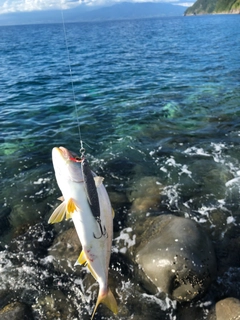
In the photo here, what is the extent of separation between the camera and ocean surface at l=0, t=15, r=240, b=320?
31.9ft

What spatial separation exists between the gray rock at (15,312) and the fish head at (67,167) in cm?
374

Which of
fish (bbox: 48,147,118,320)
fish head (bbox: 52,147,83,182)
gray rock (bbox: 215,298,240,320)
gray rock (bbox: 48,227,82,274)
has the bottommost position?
gray rock (bbox: 48,227,82,274)

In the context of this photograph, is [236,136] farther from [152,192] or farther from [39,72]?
[39,72]

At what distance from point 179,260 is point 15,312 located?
420 cm

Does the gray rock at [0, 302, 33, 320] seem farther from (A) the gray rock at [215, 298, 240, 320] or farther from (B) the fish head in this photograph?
(A) the gray rock at [215, 298, 240, 320]

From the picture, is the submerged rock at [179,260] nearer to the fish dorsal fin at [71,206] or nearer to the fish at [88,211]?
the fish at [88,211]

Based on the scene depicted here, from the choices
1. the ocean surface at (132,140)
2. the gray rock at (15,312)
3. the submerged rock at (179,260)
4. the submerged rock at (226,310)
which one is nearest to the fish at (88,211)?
the submerged rock at (179,260)

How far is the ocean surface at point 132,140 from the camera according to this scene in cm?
973

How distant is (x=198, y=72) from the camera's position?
2856 cm

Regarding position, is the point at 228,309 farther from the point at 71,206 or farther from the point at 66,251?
the point at 66,251

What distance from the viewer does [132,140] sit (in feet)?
48.8

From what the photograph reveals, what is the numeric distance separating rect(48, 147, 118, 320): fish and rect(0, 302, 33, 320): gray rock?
8.14ft

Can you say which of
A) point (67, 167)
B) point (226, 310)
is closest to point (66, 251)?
point (67, 167)

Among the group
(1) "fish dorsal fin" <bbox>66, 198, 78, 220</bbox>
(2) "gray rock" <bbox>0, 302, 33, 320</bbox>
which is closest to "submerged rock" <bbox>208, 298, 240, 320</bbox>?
(1) "fish dorsal fin" <bbox>66, 198, 78, 220</bbox>
